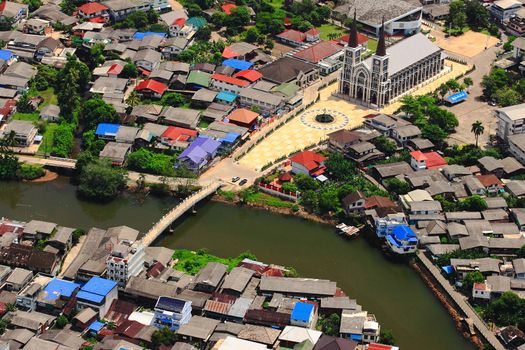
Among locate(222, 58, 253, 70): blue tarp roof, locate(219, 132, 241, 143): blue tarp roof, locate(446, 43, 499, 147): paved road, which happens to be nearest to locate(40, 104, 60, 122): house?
locate(219, 132, 241, 143): blue tarp roof

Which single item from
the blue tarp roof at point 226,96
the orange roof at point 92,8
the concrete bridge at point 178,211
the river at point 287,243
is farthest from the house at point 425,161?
the orange roof at point 92,8

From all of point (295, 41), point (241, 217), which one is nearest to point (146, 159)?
point (241, 217)

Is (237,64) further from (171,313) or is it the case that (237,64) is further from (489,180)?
(171,313)

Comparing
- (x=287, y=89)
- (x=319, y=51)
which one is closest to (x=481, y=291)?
(x=287, y=89)

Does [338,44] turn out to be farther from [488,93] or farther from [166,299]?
[166,299]

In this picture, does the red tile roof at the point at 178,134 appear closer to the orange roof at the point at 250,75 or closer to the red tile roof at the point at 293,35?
the orange roof at the point at 250,75
